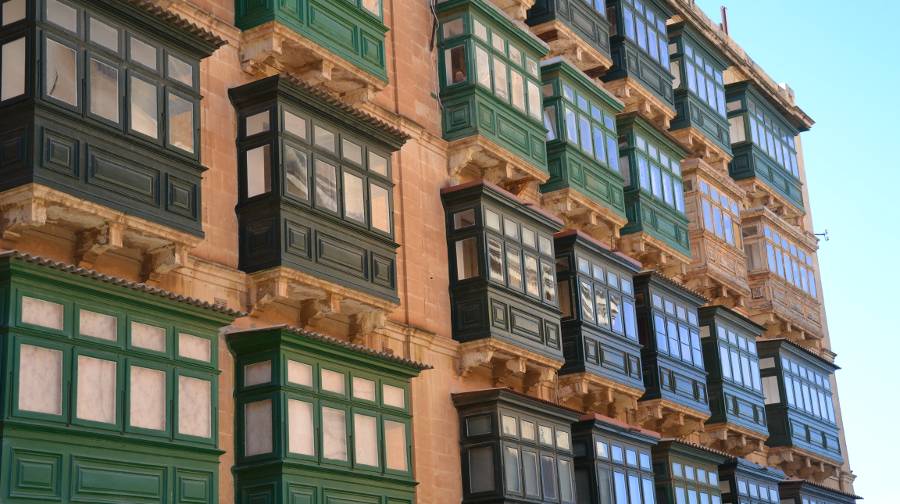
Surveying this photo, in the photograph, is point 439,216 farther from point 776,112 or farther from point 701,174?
point 776,112

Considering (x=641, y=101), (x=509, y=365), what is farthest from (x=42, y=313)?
(x=641, y=101)

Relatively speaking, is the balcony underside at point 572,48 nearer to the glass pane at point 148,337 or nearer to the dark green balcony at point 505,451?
the dark green balcony at point 505,451

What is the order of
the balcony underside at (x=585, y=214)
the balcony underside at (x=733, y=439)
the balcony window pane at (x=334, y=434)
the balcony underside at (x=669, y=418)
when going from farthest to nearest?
1. the balcony underside at (x=733, y=439)
2. the balcony underside at (x=669, y=418)
3. the balcony underside at (x=585, y=214)
4. the balcony window pane at (x=334, y=434)

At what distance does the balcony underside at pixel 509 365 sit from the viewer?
Answer: 31375 mm

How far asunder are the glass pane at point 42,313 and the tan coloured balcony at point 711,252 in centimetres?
2831

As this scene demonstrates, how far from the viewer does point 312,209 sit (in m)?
26.1

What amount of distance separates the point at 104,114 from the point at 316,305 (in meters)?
6.42

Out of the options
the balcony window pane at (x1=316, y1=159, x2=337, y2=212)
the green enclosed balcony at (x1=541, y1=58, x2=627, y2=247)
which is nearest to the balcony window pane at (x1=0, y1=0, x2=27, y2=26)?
the balcony window pane at (x1=316, y1=159, x2=337, y2=212)

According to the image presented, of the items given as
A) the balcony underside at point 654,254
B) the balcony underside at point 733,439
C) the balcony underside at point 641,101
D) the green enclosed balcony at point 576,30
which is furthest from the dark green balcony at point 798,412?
the green enclosed balcony at point 576,30

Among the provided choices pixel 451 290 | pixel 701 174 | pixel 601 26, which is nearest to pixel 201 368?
pixel 451 290

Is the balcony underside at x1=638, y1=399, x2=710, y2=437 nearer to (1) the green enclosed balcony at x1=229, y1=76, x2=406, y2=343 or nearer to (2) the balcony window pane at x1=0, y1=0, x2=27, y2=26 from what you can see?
(1) the green enclosed balcony at x1=229, y1=76, x2=406, y2=343

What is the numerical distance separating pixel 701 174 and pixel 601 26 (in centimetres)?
739

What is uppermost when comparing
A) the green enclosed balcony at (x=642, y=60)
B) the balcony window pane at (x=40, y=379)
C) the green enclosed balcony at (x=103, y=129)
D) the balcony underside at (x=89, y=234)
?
the green enclosed balcony at (x=642, y=60)

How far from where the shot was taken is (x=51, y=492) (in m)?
19.3
